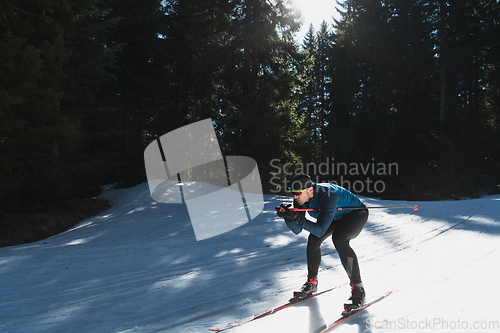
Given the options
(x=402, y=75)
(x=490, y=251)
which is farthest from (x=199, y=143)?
(x=402, y=75)

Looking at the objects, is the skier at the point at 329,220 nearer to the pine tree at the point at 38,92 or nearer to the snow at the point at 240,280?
the snow at the point at 240,280

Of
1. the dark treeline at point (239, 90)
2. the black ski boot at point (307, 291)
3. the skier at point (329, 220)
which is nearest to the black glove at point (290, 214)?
the skier at point (329, 220)

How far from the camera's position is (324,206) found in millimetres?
3400

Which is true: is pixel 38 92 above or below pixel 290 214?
above

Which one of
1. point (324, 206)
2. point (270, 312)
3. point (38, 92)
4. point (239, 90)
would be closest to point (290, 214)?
point (324, 206)

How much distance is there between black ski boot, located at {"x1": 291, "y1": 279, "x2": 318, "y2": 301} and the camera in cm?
386

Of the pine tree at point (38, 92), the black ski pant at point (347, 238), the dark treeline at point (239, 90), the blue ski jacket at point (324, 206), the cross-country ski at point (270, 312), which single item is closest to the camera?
the cross-country ski at point (270, 312)

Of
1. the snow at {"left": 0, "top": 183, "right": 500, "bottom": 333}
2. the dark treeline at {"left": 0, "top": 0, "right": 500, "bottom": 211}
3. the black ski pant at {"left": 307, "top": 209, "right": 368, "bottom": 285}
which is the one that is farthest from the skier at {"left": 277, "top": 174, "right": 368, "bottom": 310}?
the dark treeline at {"left": 0, "top": 0, "right": 500, "bottom": 211}

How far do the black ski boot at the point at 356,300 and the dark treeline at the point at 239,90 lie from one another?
902 centimetres

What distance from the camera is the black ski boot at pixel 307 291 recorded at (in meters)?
3.86

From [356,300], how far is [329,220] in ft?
3.28

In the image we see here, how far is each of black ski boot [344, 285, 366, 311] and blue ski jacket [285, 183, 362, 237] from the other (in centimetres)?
80

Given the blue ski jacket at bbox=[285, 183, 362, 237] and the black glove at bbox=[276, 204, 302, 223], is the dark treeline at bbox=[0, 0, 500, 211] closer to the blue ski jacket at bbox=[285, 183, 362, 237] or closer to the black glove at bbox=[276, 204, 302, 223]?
the black glove at bbox=[276, 204, 302, 223]

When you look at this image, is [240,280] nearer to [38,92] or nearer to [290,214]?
[290,214]
